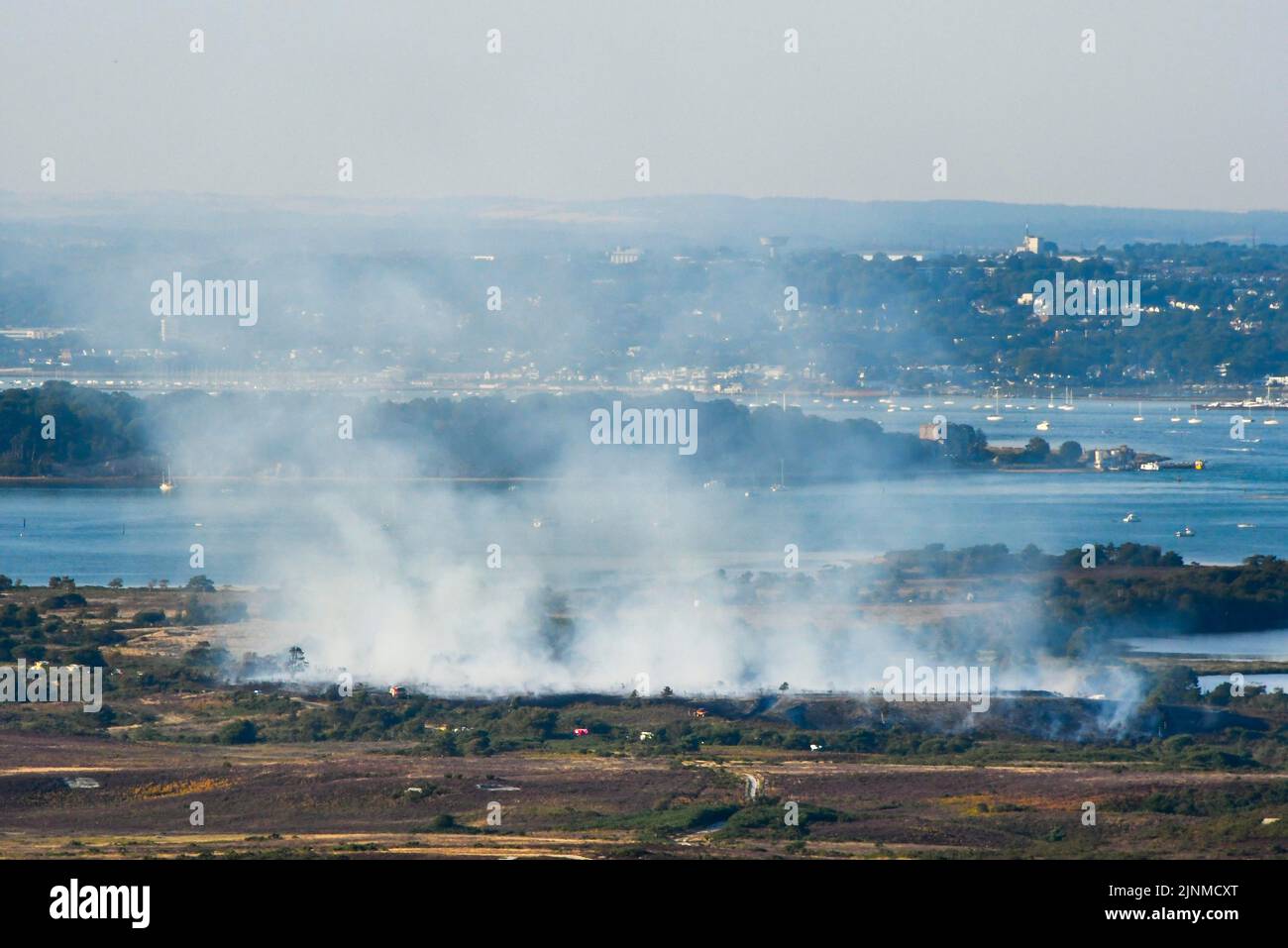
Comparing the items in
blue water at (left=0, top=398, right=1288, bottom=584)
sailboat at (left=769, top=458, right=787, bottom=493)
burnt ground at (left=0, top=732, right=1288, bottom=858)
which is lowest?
burnt ground at (left=0, top=732, right=1288, bottom=858)

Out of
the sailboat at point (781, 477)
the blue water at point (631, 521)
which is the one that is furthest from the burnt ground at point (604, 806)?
the sailboat at point (781, 477)

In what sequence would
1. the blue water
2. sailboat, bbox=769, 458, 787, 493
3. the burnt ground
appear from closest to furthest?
the burnt ground, the blue water, sailboat, bbox=769, 458, 787, 493

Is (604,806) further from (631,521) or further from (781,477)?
(781,477)

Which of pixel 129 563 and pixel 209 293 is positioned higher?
pixel 209 293

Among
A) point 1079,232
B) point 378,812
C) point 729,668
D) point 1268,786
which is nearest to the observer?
point 378,812

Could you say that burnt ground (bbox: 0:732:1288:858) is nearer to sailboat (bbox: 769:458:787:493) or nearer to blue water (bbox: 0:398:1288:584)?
blue water (bbox: 0:398:1288:584)

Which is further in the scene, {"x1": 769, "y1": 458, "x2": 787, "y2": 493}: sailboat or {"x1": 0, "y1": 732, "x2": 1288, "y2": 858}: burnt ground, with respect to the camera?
{"x1": 769, "y1": 458, "x2": 787, "y2": 493}: sailboat

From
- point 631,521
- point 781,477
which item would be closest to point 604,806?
point 631,521

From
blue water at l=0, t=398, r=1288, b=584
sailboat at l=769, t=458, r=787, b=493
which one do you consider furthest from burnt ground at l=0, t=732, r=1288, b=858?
sailboat at l=769, t=458, r=787, b=493

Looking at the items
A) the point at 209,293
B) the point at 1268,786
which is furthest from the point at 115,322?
the point at 1268,786

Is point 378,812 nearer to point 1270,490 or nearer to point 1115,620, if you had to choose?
point 1115,620

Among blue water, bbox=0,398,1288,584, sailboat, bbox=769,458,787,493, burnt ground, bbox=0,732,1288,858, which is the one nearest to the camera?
burnt ground, bbox=0,732,1288,858
